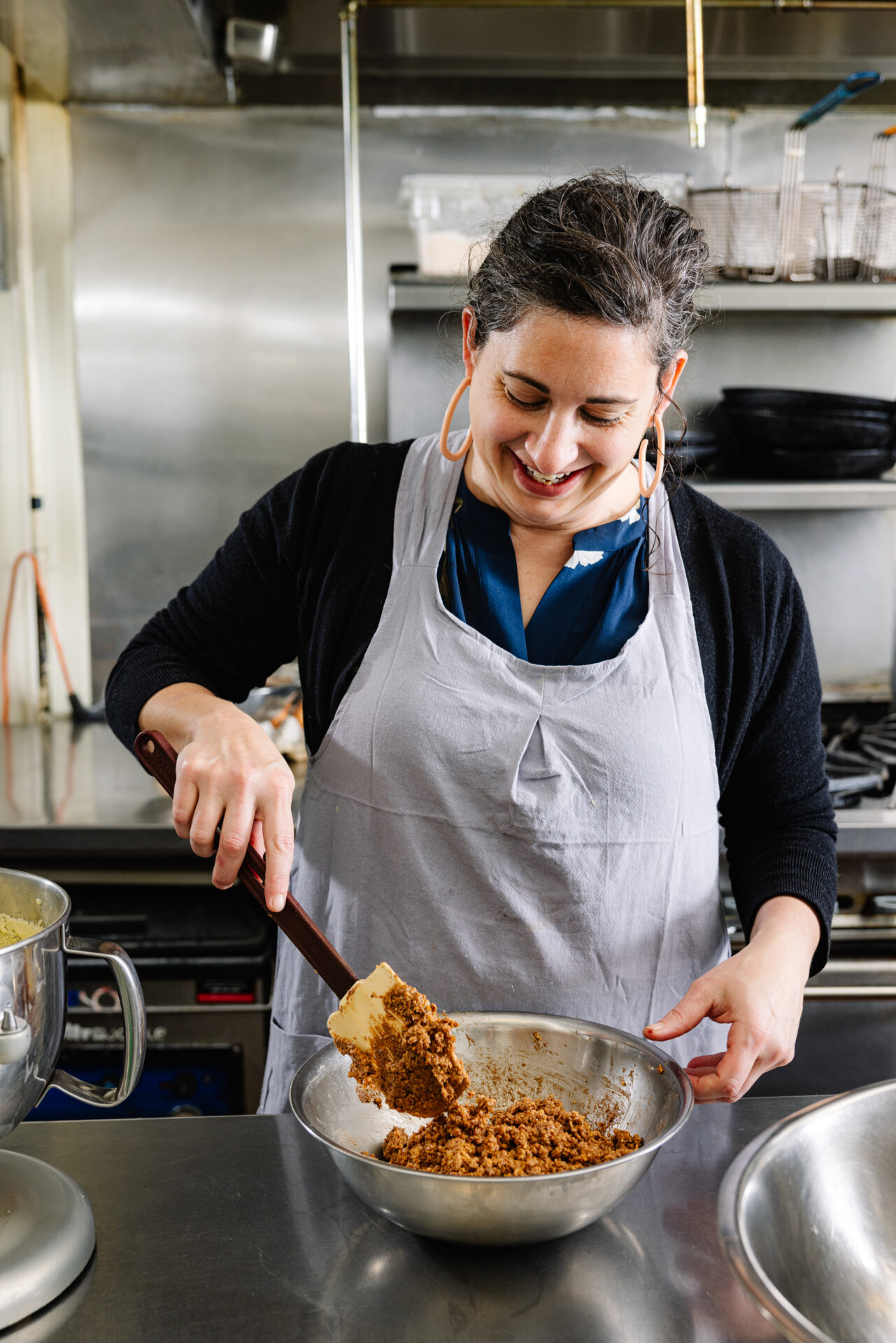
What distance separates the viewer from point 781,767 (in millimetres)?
1210

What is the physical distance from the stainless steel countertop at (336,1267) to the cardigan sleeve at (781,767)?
0.34 meters

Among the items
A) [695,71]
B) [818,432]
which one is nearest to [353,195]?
[695,71]

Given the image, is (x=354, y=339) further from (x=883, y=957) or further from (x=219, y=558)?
(x=883, y=957)

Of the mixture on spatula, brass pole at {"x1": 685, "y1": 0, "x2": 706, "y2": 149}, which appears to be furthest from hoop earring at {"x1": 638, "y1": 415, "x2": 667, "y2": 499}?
the mixture on spatula

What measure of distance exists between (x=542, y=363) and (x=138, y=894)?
1218 mm

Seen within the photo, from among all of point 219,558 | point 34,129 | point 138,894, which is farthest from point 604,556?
point 34,129

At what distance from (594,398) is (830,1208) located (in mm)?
679

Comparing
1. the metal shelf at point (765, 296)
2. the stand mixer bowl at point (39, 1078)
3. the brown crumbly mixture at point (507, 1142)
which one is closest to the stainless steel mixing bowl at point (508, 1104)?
the brown crumbly mixture at point (507, 1142)

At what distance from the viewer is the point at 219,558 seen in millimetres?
1311

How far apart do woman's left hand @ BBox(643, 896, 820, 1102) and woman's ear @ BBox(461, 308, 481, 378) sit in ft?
2.05

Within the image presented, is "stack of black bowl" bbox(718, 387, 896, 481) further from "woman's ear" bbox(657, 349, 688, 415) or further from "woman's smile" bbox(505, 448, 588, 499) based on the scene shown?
"woman's smile" bbox(505, 448, 588, 499)

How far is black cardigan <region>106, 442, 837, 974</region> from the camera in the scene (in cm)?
120

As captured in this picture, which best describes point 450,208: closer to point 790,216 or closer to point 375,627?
point 790,216

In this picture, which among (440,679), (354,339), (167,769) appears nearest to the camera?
(167,769)
